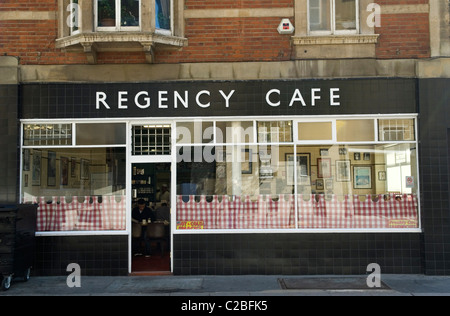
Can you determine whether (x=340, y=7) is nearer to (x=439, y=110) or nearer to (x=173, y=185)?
(x=439, y=110)

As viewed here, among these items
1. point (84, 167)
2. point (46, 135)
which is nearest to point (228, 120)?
point (84, 167)

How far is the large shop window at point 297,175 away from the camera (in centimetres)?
988

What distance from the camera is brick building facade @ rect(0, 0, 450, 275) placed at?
31.8 ft

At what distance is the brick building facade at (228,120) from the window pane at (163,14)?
52 mm

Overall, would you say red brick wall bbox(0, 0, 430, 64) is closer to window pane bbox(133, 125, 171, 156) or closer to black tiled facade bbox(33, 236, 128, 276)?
window pane bbox(133, 125, 171, 156)

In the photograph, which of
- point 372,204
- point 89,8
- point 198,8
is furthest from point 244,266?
point 89,8

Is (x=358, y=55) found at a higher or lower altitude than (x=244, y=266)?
higher

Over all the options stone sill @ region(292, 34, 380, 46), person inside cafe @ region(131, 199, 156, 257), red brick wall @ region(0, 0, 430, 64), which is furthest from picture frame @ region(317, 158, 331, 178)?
person inside cafe @ region(131, 199, 156, 257)

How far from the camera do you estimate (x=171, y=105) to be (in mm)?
9859

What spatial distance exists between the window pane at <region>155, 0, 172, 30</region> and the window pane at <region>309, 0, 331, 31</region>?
10.1ft

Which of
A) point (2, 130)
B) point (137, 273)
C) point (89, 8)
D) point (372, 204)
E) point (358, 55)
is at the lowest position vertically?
point (137, 273)

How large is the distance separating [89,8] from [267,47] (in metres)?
3.77

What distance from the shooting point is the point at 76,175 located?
1005cm

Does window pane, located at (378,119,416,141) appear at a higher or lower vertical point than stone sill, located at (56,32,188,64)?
lower
